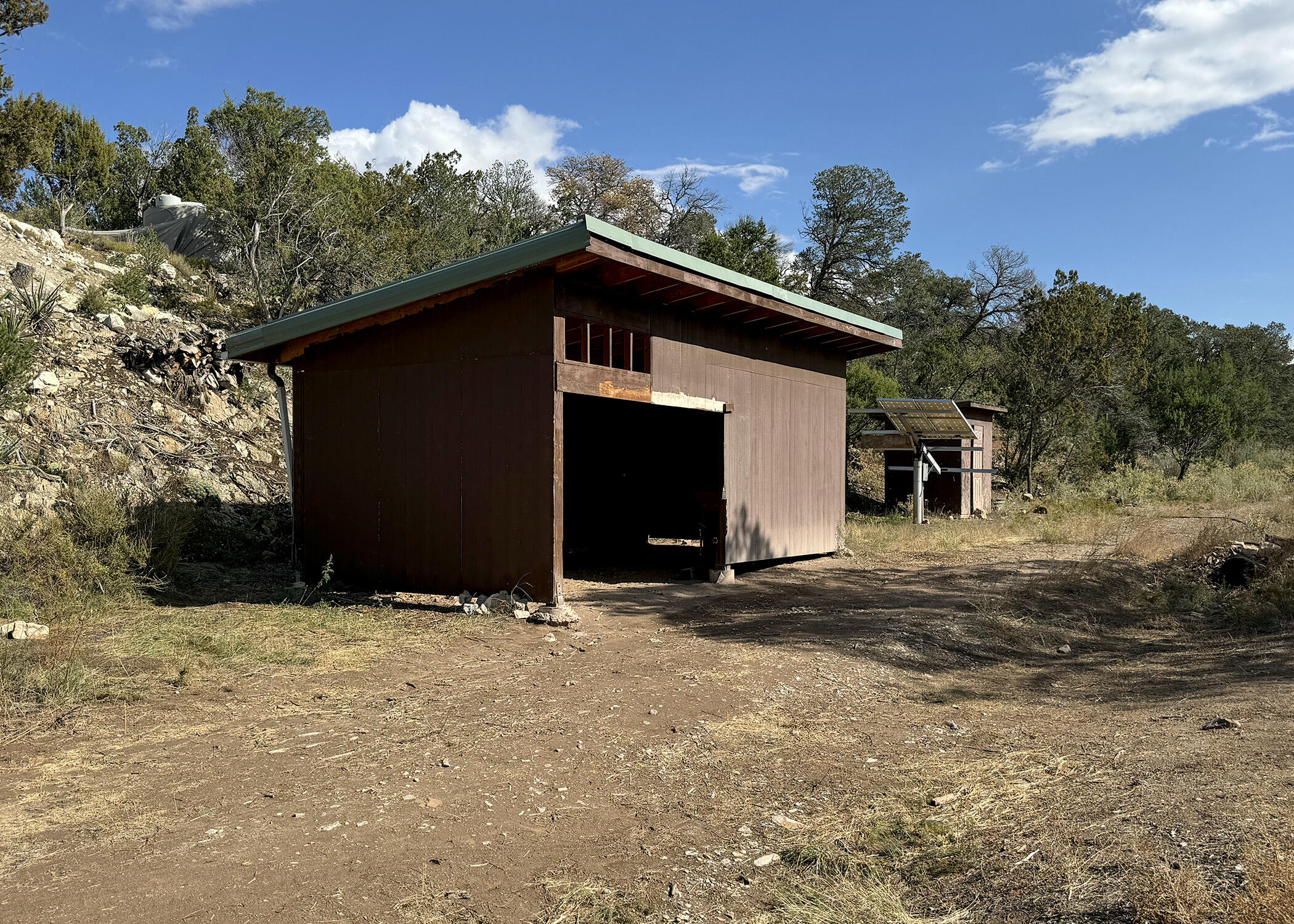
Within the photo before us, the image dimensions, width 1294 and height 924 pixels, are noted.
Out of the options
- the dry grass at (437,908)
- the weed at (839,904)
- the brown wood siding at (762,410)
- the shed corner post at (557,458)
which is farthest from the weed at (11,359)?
the weed at (839,904)

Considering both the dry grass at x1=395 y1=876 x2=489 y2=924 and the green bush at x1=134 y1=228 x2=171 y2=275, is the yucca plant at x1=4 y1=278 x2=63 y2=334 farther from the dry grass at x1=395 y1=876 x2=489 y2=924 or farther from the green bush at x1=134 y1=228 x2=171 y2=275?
the dry grass at x1=395 y1=876 x2=489 y2=924

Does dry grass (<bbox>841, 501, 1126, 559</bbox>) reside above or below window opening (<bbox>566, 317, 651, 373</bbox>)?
below

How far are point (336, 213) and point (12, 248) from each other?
784cm

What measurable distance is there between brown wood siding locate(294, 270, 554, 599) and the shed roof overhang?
0.27 meters

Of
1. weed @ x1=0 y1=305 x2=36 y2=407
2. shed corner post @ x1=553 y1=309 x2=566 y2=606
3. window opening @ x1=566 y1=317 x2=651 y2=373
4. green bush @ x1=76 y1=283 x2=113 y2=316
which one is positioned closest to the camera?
weed @ x1=0 y1=305 x2=36 y2=407

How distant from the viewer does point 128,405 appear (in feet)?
46.9

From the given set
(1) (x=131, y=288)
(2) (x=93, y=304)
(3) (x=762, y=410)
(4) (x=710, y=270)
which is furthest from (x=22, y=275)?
(3) (x=762, y=410)

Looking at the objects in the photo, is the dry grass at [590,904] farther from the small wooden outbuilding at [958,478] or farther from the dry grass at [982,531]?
the small wooden outbuilding at [958,478]

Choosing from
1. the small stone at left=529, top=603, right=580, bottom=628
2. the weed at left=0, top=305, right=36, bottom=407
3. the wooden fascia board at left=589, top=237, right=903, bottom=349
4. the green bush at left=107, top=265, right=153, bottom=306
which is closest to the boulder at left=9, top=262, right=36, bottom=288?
the green bush at left=107, top=265, right=153, bottom=306

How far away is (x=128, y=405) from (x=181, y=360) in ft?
5.69

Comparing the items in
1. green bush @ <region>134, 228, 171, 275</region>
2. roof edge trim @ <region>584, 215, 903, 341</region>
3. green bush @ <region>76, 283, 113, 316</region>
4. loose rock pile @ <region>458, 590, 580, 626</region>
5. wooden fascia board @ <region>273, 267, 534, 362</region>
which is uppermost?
green bush @ <region>134, 228, 171, 275</region>

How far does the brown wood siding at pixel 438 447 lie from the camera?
9438 millimetres

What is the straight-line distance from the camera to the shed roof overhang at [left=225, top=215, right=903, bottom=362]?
349 inches

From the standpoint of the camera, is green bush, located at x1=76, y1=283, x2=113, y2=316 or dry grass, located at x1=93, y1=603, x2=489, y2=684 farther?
green bush, located at x1=76, y1=283, x2=113, y2=316
